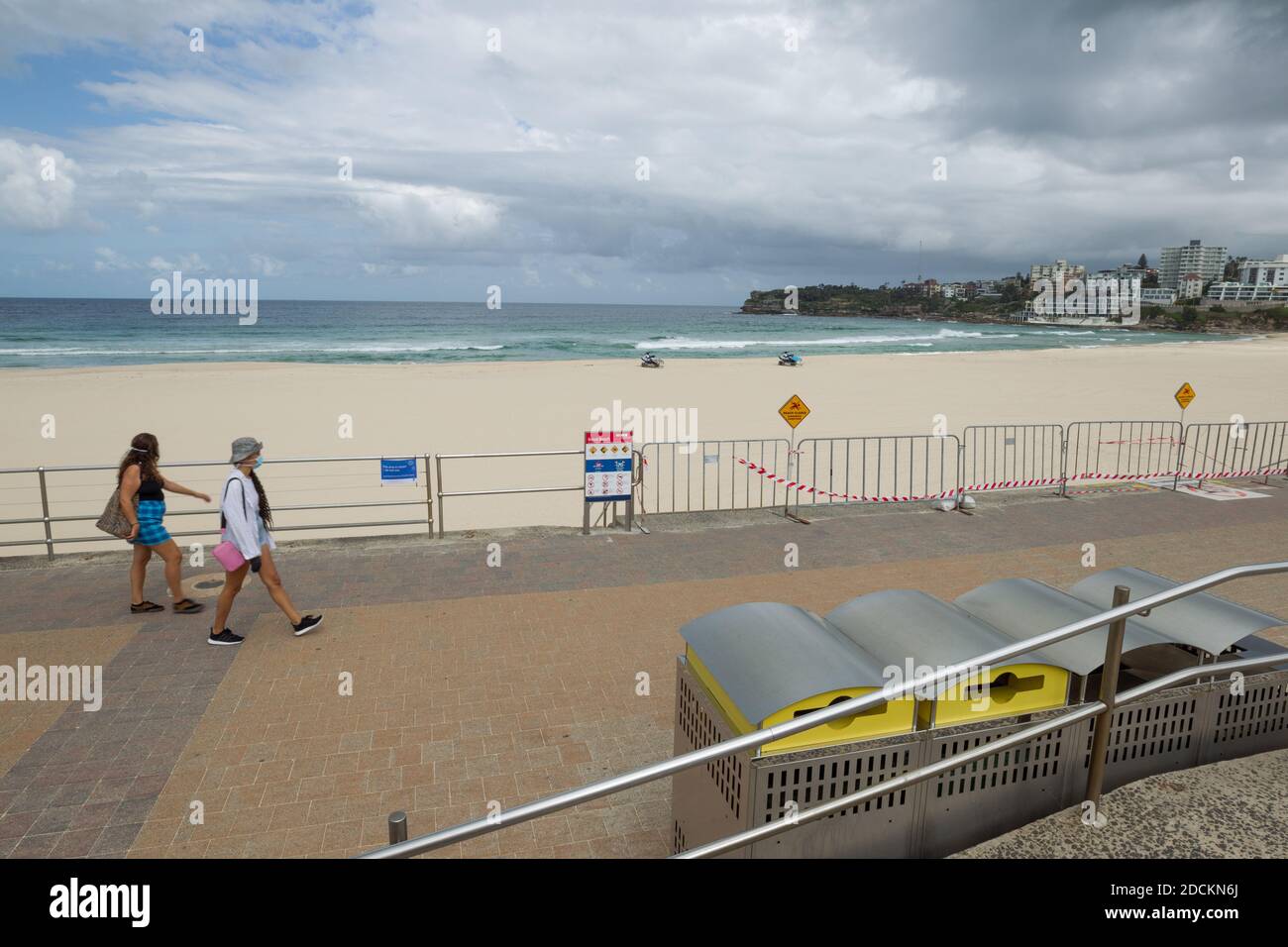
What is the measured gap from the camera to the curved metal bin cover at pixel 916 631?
367cm

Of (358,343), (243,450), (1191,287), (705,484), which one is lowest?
(705,484)

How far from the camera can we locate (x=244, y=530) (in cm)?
701

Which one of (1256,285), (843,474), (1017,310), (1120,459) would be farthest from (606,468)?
(1256,285)

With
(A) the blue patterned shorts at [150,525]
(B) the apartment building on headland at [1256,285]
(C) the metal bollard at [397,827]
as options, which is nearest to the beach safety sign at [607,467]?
(A) the blue patterned shorts at [150,525]

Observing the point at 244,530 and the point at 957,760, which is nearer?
the point at 957,760

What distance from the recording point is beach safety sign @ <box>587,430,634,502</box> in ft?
34.5

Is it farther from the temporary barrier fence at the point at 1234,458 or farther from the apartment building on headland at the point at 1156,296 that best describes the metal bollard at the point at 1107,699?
the apartment building on headland at the point at 1156,296

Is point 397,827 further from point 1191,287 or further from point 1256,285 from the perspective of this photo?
point 1191,287

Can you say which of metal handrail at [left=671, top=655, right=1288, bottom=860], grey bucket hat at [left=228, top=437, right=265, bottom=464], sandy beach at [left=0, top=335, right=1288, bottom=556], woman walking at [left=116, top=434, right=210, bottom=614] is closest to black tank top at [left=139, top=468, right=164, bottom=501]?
woman walking at [left=116, top=434, right=210, bottom=614]

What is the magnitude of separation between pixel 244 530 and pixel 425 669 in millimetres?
1973

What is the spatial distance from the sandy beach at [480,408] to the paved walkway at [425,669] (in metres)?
2.48
